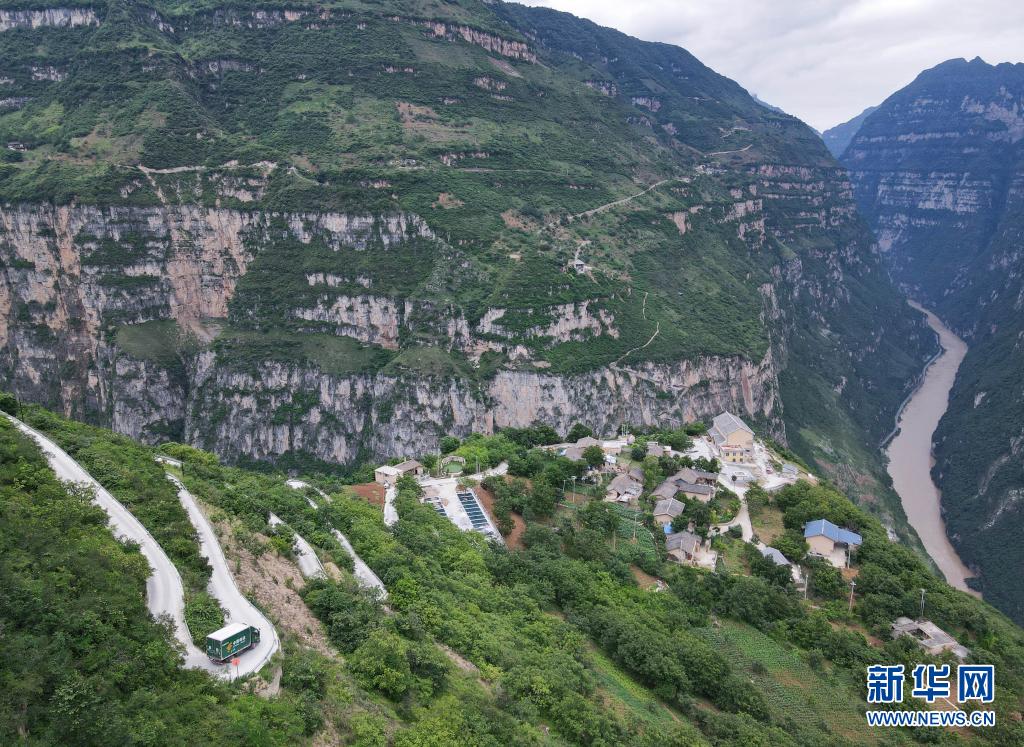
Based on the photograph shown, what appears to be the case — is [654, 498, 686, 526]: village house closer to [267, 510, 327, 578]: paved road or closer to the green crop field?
the green crop field

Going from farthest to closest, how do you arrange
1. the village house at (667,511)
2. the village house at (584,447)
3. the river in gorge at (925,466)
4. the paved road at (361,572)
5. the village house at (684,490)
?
the river in gorge at (925,466) → the village house at (584,447) → the village house at (684,490) → the village house at (667,511) → the paved road at (361,572)

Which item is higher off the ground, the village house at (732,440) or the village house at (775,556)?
the village house at (732,440)

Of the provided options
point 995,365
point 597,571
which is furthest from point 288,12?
point 995,365

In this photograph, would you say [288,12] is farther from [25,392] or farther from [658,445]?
[658,445]

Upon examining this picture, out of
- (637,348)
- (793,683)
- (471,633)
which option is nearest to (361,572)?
(471,633)

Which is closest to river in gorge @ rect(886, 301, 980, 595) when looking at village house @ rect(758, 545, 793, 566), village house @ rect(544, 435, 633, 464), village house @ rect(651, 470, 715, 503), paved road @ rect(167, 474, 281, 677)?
village house @ rect(544, 435, 633, 464)

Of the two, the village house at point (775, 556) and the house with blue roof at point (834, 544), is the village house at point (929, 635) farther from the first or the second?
the village house at point (775, 556)


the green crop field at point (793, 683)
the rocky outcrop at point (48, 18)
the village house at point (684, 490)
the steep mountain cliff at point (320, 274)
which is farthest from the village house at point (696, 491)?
the rocky outcrop at point (48, 18)

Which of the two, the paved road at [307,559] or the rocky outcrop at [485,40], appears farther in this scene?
the rocky outcrop at [485,40]
